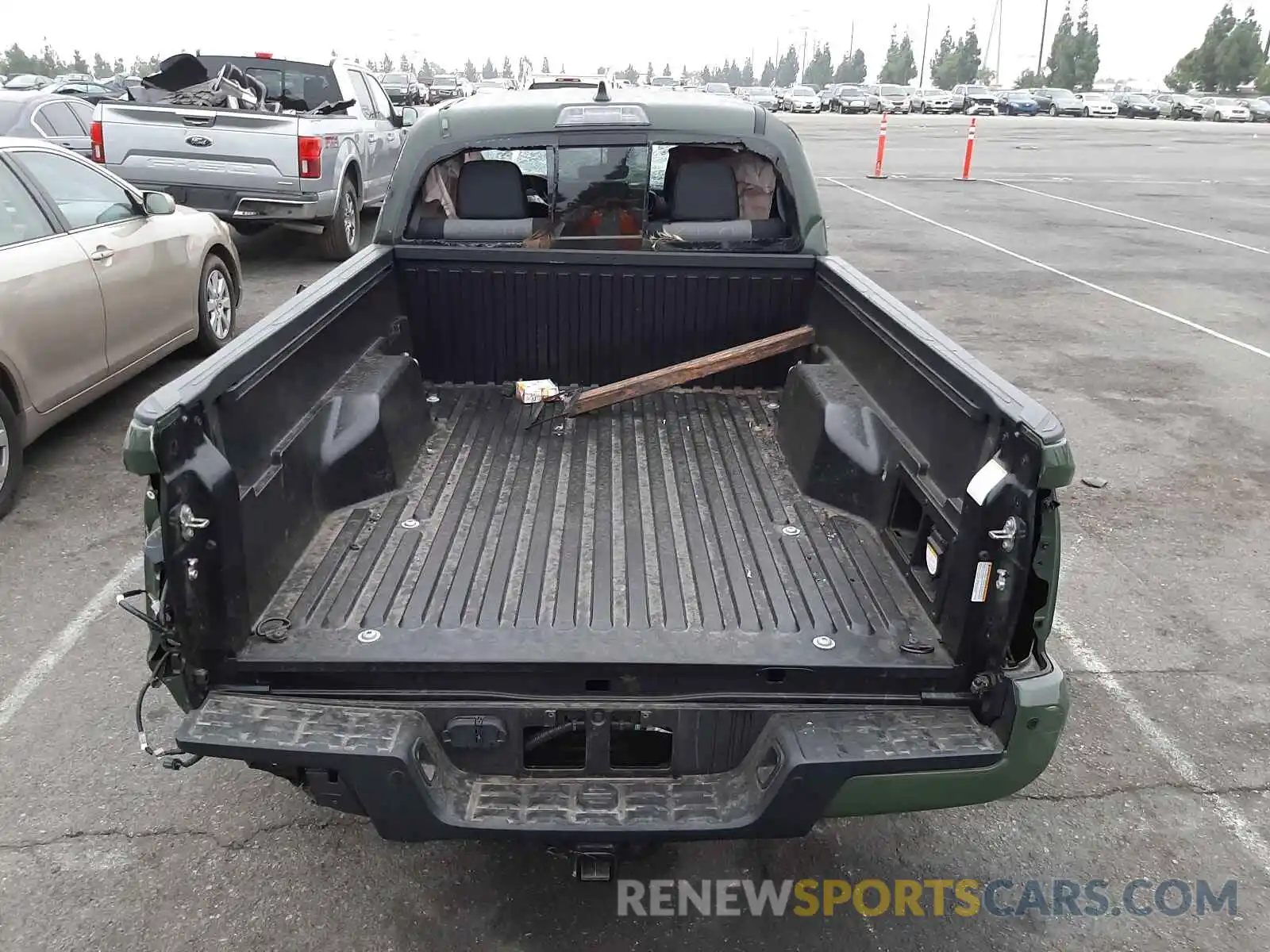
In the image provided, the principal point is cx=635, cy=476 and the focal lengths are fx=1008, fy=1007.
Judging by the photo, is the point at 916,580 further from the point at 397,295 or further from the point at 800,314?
the point at 397,295

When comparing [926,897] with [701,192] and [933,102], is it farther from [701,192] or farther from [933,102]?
[933,102]

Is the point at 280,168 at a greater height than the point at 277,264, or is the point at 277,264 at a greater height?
the point at 280,168

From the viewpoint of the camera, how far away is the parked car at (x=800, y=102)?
5606 centimetres

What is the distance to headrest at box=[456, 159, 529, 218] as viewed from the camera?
16.1ft

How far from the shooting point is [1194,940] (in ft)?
9.31

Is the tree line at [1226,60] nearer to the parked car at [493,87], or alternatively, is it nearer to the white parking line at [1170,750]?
the parked car at [493,87]

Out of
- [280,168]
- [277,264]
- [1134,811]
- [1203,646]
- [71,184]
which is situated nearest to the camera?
[1134,811]

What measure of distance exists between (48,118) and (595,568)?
38.5 ft

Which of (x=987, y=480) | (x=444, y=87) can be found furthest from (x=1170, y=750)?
(x=444, y=87)

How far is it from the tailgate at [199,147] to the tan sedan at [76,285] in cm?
267

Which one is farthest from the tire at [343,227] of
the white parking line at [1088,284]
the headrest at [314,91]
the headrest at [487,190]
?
the white parking line at [1088,284]

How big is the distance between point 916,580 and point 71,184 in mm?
5535

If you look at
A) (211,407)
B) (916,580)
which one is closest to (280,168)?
(211,407)

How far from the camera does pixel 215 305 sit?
24.6 ft
